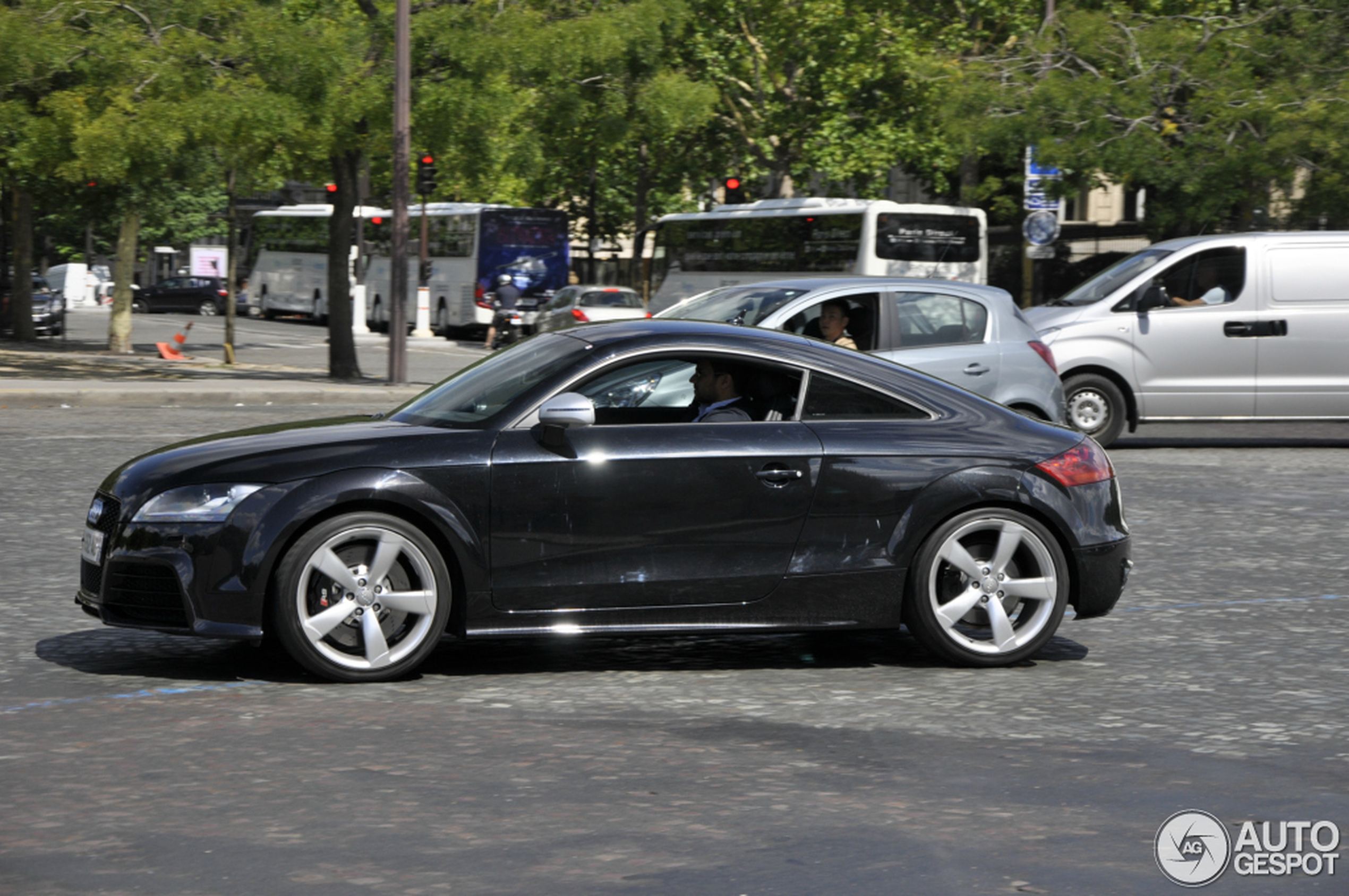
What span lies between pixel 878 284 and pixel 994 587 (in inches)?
234

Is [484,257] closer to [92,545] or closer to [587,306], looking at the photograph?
[587,306]

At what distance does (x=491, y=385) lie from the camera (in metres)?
7.00

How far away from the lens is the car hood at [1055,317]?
16.7 m

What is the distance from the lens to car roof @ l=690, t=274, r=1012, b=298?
12.6 m

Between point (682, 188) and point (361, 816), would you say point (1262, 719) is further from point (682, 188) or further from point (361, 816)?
point (682, 188)

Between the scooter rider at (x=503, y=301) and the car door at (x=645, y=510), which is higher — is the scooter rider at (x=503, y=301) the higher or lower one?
the higher one

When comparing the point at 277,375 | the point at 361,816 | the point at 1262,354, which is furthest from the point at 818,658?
the point at 277,375

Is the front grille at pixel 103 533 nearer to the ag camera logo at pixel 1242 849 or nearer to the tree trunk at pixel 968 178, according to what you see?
the ag camera logo at pixel 1242 849

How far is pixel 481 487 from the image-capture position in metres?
6.45

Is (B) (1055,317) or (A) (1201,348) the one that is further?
(B) (1055,317)

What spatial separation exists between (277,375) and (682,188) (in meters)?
32.3

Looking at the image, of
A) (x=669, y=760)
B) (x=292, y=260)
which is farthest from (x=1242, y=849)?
(x=292, y=260)

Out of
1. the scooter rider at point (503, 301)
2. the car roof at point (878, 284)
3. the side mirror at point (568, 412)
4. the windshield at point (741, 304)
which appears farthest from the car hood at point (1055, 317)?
the scooter rider at point (503, 301)

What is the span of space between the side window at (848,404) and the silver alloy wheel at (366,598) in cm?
160
